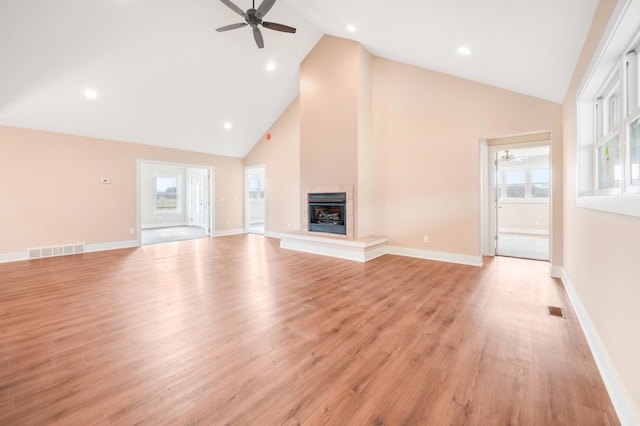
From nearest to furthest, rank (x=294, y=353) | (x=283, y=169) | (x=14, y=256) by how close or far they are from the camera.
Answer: (x=294, y=353)
(x=14, y=256)
(x=283, y=169)

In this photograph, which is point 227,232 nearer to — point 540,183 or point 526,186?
point 526,186

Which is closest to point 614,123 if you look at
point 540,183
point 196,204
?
point 540,183

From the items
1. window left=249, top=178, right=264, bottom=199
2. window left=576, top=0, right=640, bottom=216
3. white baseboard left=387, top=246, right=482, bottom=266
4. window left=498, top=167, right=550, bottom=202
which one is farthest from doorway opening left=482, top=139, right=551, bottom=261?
window left=249, top=178, right=264, bottom=199

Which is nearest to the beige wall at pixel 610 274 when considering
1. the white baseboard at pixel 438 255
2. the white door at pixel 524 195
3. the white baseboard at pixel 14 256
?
the white baseboard at pixel 438 255

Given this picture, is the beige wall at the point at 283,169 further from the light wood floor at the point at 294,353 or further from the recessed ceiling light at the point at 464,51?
the recessed ceiling light at the point at 464,51

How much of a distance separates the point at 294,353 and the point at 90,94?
6010 millimetres

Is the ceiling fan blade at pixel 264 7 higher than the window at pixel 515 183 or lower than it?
higher

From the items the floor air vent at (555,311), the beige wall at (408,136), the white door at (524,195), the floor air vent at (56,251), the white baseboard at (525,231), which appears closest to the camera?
the floor air vent at (555,311)

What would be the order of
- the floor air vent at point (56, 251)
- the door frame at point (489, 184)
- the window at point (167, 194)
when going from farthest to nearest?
1. the window at point (167, 194)
2. the floor air vent at point (56, 251)
3. the door frame at point (489, 184)

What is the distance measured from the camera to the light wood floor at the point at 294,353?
147 centimetres

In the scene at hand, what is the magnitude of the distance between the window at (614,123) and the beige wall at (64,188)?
320 inches

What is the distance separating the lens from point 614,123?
2.23 meters

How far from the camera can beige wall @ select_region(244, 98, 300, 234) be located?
759cm

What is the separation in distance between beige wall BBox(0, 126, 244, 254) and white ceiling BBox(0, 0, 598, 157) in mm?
291
